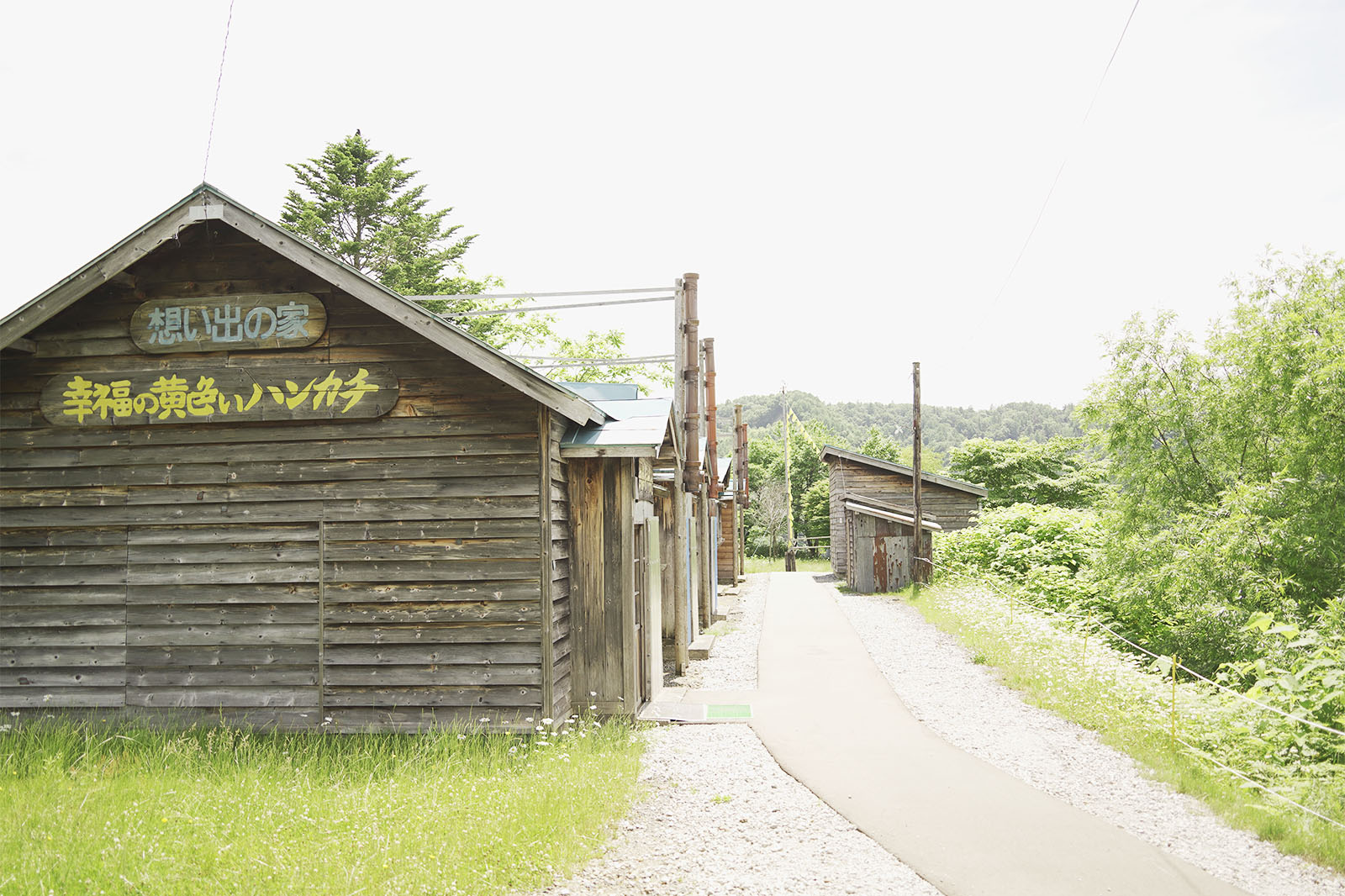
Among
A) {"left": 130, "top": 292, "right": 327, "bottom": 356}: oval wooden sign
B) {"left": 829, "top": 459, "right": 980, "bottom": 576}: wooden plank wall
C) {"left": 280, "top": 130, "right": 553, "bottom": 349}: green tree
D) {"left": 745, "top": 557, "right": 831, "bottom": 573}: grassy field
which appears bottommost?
{"left": 745, "top": 557, "right": 831, "bottom": 573}: grassy field

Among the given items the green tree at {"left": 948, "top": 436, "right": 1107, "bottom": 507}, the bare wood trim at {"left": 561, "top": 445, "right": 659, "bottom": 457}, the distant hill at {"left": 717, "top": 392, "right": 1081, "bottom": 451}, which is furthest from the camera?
the distant hill at {"left": 717, "top": 392, "right": 1081, "bottom": 451}

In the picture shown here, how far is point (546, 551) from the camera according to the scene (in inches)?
A: 316

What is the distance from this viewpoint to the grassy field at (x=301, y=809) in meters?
4.84

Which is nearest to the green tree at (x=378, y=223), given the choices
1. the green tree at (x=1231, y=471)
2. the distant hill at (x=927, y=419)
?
the green tree at (x=1231, y=471)

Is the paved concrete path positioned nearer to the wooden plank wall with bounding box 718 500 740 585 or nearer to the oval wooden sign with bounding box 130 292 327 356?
the oval wooden sign with bounding box 130 292 327 356

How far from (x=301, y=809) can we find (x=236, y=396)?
167 inches

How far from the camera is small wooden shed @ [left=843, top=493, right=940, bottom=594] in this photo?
24438 mm

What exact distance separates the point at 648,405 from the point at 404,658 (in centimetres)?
411

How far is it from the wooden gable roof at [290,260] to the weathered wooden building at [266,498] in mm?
24

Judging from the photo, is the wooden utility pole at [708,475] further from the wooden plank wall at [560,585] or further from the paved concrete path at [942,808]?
the wooden plank wall at [560,585]

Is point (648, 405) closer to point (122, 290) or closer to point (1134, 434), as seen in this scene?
point (122, 290)

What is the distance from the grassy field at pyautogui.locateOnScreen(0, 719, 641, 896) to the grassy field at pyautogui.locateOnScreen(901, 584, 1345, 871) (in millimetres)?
4575

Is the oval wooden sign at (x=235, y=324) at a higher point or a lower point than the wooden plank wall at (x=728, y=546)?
higher

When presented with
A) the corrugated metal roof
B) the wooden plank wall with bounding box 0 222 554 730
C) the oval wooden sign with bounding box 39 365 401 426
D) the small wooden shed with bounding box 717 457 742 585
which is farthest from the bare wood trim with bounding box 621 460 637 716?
the small wooden shed with bounding box 717 457 742 585
